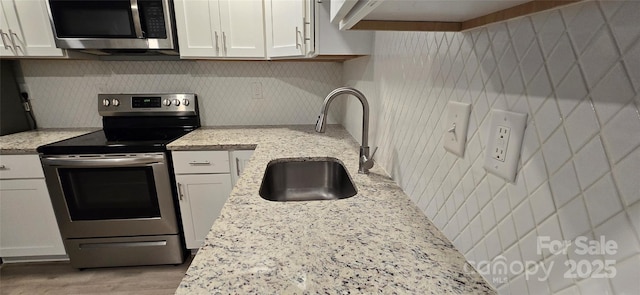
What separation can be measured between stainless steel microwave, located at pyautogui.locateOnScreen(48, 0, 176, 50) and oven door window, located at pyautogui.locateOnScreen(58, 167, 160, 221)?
30.7 inches

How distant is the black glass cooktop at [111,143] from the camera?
1.58 metres

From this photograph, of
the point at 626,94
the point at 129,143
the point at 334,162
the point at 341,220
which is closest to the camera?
the point at 626,94

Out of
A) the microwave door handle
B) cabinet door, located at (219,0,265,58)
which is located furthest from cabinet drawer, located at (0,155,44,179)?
cabinet door, located at (219,0,265,58)

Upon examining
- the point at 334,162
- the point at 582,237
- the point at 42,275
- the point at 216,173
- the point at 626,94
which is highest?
the point at 626,94

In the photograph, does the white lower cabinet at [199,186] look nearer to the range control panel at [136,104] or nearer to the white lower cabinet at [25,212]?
the range control panel at [136,104]

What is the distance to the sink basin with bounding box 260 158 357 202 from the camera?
51.8 inches

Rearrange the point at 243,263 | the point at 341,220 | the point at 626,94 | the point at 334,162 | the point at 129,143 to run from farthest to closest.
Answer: the point at 129,143
the point at 334,162
the point at 341,220
the point at 243,263
the point at 626,94

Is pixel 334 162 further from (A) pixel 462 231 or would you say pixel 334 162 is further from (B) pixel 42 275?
(B) pixel 42 275

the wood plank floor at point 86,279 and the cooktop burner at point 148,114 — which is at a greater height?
the cooktop burner at point 148,114

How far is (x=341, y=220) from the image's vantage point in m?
0.75

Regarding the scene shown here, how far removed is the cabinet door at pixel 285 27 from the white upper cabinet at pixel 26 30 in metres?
1.35

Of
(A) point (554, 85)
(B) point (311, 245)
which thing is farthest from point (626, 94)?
(B) point (311, 245)

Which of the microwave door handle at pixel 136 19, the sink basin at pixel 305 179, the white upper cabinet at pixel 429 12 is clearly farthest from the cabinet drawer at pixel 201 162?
the white upper cabinet at pixel 429 12

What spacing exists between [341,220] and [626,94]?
A: 589mm
